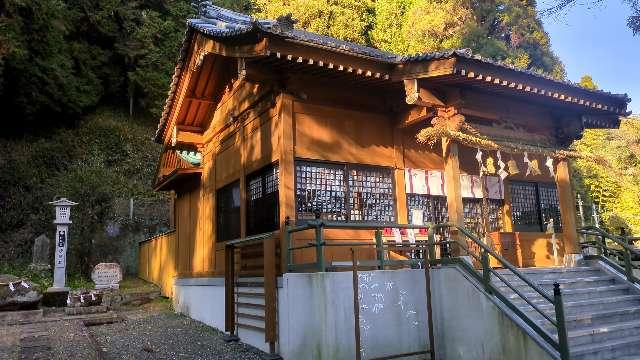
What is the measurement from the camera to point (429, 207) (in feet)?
31.9

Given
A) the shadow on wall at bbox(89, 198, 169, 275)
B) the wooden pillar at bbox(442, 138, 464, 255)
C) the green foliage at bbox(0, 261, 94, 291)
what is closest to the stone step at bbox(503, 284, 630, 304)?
the wooden pillar at bbox(442, 138, 464, 255)

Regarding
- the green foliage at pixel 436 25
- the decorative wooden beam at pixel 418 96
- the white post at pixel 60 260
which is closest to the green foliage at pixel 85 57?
the green foliage at pixel 436 25

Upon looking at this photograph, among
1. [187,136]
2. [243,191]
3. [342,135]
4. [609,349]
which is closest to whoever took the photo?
[609,349]

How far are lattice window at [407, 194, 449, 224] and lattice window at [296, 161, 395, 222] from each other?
502 millimetres

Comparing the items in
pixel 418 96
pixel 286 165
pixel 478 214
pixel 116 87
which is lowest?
pixel 478 214

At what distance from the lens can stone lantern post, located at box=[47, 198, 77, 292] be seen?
14805 mm

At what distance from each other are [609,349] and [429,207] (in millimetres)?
4183

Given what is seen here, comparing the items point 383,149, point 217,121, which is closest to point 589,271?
point 383,149

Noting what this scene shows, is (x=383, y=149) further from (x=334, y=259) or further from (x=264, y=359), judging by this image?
(x=264, y=359)

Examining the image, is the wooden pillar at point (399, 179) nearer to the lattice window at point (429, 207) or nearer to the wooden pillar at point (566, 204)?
the lattice window at point (429, 207)

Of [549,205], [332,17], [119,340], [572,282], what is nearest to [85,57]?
[332,17]

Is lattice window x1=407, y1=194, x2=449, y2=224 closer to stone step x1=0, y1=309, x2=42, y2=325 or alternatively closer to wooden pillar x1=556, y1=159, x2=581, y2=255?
wooden pillar x1=556, y1=159, x2=581, y2=255

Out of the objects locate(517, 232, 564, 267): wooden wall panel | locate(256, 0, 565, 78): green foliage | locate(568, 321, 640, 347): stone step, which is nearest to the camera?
locate(568, 321, 640, 347): stone step

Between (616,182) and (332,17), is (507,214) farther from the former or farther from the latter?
(332,17)
